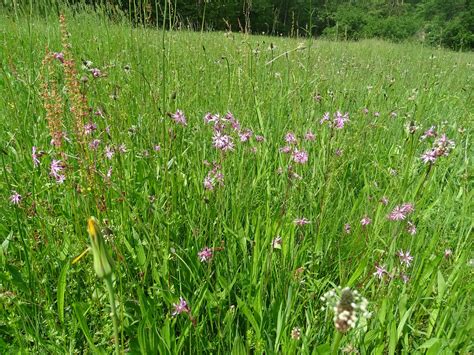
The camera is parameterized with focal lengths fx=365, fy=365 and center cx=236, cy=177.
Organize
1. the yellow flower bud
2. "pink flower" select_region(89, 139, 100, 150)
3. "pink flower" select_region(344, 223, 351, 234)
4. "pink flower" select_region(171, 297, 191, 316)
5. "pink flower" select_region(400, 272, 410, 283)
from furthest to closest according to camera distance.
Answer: "pink flower" select_region(344, 223, 351, 234)
"pink flower" select_region(89, 139, 100, 150)
"pink flower" select_region(400, 272, 410, 283)
"pink flower" select_region(171, 297, 191, 316)
the yellow flower bud

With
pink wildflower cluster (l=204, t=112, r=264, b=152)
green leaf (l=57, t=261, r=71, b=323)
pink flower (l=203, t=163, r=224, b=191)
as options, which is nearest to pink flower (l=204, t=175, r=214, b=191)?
pink flower (l=203, t=163, r=224, b=191)

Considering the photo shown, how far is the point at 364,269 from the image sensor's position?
1268mm

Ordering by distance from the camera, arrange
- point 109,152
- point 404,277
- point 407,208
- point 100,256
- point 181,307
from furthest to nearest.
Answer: point 109,152
point 407,208
point 404,277
point 181,307
point 100,256

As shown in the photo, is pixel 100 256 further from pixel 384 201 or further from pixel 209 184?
pixel 384 201

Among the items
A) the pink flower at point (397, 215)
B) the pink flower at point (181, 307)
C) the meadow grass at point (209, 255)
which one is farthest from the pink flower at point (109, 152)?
the pink flower at point (397, 215)

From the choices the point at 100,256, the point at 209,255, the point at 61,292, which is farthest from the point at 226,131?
the point at 100,256

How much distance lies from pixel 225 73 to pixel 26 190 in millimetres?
2169

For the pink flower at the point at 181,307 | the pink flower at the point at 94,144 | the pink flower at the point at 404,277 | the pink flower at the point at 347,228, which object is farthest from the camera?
the pink flower at the point at 347,228

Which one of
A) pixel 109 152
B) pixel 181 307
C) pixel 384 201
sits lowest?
pixel 181 307

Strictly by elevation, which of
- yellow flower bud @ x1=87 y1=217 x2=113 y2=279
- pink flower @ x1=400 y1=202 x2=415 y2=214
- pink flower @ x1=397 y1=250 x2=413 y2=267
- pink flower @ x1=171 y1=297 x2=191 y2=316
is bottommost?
pink flower @ x1=171 y1=297 x2=191 y2=316

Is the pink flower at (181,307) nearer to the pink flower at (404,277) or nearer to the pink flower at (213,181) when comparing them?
the pink flower at (213,181)

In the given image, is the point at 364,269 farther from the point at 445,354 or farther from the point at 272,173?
the point at 272,173

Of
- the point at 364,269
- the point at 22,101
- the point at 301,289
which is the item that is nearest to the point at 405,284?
the point at 364,269

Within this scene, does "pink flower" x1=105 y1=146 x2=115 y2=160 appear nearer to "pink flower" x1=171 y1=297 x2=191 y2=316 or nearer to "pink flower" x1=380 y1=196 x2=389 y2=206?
"pink flower" x1=171 y1=297 x2=191 y2=316
